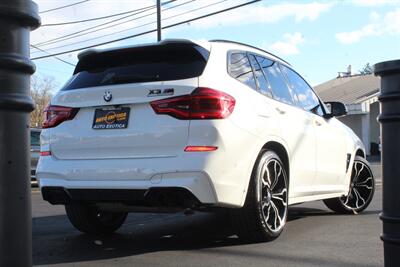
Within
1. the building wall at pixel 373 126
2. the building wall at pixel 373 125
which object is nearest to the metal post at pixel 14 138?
the building wall at pixel 373 125

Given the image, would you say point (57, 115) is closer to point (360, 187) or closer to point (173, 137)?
point (173, 137)

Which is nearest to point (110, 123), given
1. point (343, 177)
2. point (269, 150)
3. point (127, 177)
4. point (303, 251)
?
point (127, 177)

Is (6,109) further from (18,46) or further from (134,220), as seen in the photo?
(134,220)

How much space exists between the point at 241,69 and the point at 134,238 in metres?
2.03

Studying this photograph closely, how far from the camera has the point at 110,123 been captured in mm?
4703

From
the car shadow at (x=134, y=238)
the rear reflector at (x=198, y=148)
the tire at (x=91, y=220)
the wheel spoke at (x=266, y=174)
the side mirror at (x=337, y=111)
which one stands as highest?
the side mirror at (x=337, y=111)

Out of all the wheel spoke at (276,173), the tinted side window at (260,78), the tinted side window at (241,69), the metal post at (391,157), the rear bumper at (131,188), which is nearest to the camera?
the metal post at (391,157)

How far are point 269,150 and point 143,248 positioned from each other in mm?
1498

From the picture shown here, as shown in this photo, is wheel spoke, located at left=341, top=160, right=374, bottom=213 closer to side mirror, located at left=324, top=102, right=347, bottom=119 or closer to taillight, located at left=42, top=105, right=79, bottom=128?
side mirror, located at left=324, top=102, right=347, bottom=119

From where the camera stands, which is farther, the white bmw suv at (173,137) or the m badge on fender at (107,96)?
the m badge on fender at (107,96)

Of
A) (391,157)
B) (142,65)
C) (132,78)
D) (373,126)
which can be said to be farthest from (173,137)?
(373,126)

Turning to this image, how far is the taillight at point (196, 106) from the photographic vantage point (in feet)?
14.6

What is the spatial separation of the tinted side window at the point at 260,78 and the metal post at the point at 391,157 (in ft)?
10.3

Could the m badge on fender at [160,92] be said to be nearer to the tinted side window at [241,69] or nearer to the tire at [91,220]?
the tinted side window at [241,69]
